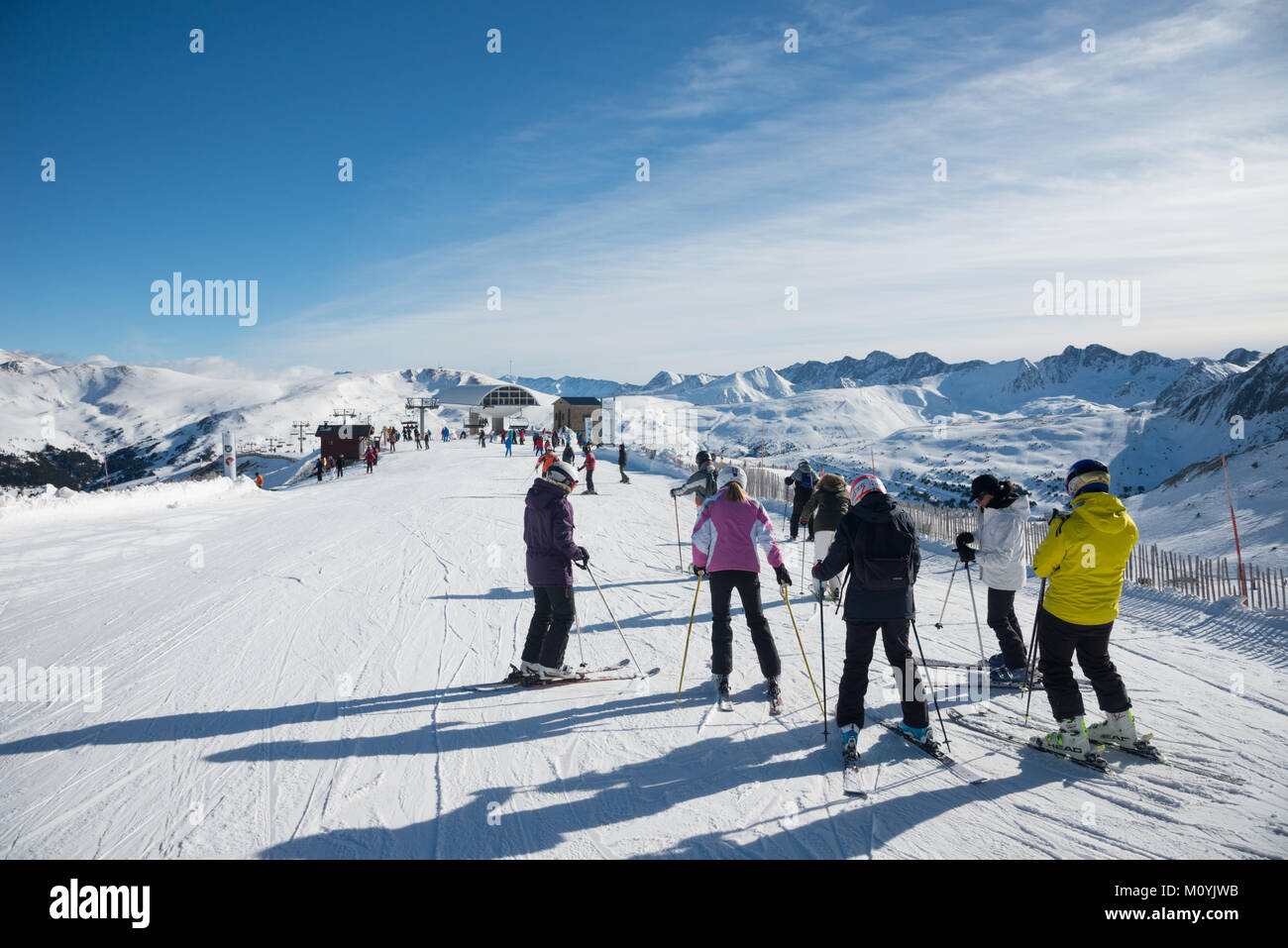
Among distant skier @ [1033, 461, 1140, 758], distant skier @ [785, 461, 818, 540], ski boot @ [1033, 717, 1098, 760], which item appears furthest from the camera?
distant skier @ [785, 461, 818, 540]

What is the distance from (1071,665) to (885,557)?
60.9 inches

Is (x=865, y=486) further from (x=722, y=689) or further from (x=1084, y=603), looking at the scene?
(x=722, y=689)

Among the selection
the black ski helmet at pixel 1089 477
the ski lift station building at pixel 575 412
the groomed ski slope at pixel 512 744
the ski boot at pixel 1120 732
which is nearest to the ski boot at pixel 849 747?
the groomed ski slope at pixel 512 744

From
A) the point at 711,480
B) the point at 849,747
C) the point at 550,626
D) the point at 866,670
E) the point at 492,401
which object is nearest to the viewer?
the point at 849,747

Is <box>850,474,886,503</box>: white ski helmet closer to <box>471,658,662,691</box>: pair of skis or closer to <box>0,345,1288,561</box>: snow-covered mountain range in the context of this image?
<box>471,658,662,691</box>: pair of skis

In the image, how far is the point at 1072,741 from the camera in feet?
14.5

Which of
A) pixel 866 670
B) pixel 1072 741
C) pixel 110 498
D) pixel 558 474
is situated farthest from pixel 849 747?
pixel 110 498

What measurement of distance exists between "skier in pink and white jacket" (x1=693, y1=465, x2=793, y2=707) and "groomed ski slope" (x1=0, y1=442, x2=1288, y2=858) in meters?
0.48

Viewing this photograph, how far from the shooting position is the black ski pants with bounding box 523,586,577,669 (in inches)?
221

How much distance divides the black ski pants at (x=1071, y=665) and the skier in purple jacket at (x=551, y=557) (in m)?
3.46

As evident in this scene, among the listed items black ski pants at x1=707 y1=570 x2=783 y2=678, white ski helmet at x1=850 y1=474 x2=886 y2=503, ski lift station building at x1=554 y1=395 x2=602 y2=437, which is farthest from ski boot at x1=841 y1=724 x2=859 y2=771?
ski lift station building at x1=554 y1=395 x2=602 y2=437

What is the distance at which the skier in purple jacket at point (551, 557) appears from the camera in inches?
215

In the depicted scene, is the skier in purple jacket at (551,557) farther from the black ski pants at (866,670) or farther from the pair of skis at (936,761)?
the pair of skis at (936,761)
